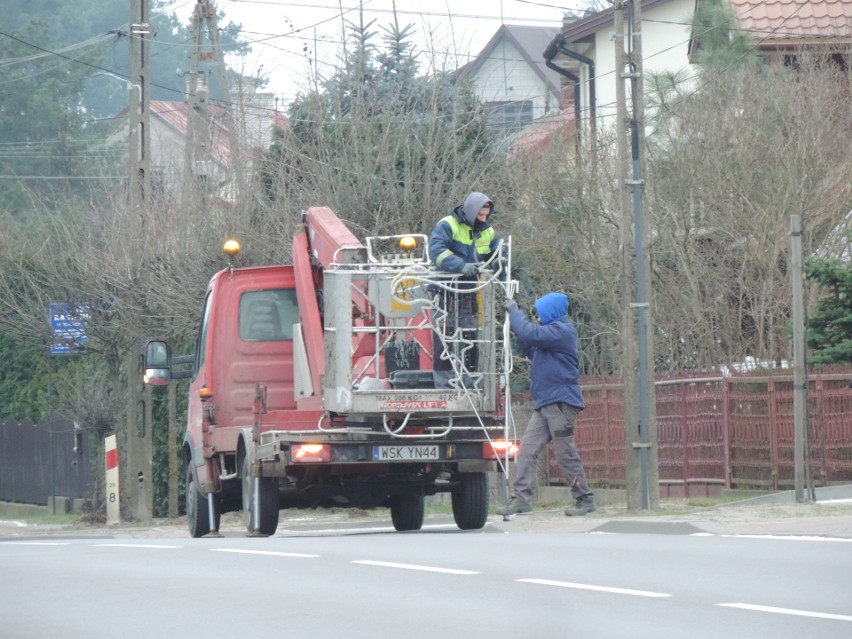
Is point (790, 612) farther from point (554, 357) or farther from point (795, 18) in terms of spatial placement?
point (795, 18)

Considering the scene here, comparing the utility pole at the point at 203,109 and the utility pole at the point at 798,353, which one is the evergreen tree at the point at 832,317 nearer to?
the utility pole at the point at 798,353

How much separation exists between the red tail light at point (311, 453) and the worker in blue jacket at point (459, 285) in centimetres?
102

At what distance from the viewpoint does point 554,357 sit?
1396cm

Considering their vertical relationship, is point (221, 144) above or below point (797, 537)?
above

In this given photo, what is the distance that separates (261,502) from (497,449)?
2.03m

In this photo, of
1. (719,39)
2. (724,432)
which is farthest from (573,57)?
(724,432)

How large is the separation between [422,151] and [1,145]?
141 ft

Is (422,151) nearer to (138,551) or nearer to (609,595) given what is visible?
(138,551)

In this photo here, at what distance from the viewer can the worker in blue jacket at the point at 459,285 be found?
1276cm

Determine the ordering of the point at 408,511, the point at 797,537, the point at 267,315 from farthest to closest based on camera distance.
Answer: the point at 408,511, the point at 267,315, the point at 797,537

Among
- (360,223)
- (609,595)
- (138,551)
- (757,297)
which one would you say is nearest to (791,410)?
(757,297)

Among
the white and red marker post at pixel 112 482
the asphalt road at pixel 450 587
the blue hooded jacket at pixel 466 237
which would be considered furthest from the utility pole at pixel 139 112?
the asphalt road at pixel 450 587

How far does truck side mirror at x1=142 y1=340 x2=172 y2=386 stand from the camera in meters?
15.6

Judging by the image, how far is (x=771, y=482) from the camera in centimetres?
1936
